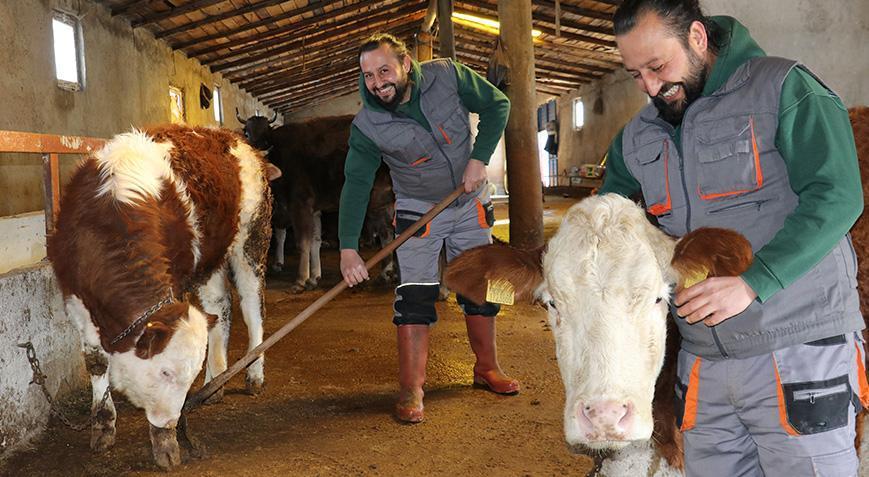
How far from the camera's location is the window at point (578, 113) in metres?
23.5

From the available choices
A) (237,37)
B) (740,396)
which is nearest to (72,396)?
(740,396)

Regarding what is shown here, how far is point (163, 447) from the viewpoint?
3.17 meters

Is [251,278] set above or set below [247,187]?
below

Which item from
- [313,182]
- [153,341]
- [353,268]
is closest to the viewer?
[153,341]

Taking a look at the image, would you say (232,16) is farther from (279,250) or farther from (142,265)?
(142,265)

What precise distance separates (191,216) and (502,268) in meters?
2.24

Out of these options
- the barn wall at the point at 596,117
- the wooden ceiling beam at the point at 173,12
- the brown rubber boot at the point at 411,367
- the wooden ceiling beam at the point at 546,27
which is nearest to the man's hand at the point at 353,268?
the brown rubber boot at the point at 411,367

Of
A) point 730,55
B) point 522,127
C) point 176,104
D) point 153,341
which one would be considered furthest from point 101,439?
point 176,104

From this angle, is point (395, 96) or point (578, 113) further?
point (578, 113)

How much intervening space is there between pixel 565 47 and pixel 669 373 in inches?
661

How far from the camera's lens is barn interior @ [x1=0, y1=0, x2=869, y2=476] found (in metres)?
3.35

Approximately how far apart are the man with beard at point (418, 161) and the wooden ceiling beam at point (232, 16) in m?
8.82

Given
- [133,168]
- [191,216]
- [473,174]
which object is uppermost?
[133,168]

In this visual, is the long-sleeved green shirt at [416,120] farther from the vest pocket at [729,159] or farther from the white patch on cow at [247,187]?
the vest pocket at [729,159]
